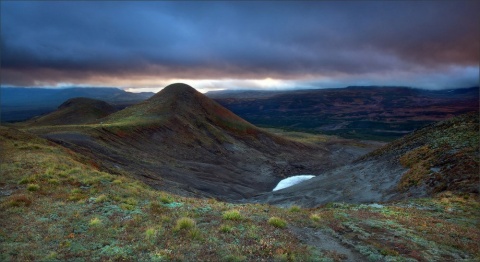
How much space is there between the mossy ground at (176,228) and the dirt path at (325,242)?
11.6 inches

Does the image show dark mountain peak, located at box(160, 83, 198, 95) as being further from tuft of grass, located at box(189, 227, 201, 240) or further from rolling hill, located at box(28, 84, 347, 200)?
tuft of grass, located at box(189, 227, 201, 240)

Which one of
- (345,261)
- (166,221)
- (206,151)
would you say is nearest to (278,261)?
(345,261)

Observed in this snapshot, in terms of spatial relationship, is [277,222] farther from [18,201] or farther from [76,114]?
[76,114]

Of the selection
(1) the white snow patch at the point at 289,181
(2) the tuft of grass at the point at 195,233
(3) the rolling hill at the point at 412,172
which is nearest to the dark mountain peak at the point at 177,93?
(1) the white snow patch at the point at 289,181

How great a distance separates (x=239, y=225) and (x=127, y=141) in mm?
56785

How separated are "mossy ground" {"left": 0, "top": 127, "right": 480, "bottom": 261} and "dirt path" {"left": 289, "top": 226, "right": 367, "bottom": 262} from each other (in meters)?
0.29

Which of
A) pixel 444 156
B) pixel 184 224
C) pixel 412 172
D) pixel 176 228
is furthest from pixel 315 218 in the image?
pixel 444 156

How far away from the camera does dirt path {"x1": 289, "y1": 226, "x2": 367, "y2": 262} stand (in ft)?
42.6

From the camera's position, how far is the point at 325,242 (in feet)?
46.7

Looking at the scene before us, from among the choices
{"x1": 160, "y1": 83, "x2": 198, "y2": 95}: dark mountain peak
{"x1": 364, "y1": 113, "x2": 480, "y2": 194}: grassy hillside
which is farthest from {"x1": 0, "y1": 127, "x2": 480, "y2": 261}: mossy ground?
{"x1": 160, "y1": 83, "x2": 198, "y2": 95}: dark mountain peak

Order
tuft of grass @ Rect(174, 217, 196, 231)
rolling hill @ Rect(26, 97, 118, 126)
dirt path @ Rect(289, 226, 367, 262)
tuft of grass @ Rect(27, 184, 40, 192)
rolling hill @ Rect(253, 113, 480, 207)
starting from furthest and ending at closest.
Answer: rolling hill @ Rect(26, 97, 118, 126) → rolling hill @ Rect(253, 113, 480, 207) → tuft of grass @ Rect(27, 184, 40, 192) → tuft of grass @ Rect(174, 217, 196, 231) → dirt path @ Rect(289, 226, 367, 262)

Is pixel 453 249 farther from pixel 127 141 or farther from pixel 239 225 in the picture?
pixel 127 141

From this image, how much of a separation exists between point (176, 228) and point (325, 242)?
6.74 meters

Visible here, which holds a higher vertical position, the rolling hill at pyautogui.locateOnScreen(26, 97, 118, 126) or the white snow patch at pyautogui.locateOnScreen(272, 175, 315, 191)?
the rolling hill at pyautogui.locateOnScreen(26, 97, 118, 126)
